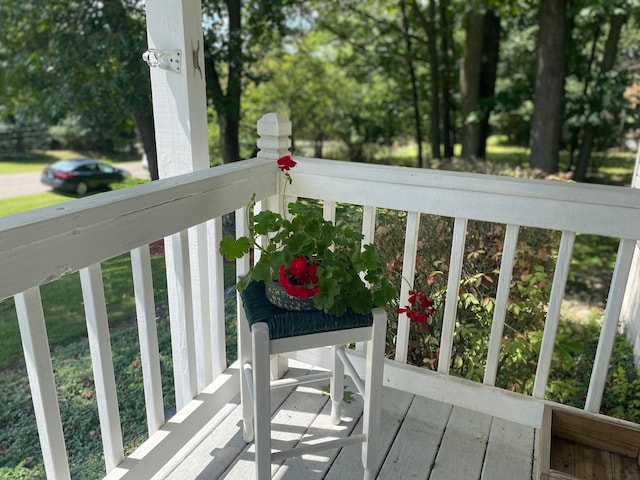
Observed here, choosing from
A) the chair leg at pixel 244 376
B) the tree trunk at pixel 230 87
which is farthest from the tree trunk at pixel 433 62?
the chair leg at pixel 244 376

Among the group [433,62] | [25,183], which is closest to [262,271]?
[25,183]

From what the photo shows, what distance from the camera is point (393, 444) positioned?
1780mm

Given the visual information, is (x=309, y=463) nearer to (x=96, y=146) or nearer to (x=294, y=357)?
(x=294, y=357)

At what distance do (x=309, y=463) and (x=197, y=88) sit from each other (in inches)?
52.7

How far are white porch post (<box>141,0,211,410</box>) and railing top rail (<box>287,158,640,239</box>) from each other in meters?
0.45

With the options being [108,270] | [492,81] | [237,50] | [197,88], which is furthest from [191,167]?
[492,81]

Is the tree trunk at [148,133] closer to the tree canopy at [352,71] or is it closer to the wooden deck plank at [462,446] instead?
the tree canopy at [352,71]

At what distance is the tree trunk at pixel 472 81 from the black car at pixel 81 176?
467 cm

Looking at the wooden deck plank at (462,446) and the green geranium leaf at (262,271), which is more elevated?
the green geranium leaf at (262,271)

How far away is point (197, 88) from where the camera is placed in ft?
5.40

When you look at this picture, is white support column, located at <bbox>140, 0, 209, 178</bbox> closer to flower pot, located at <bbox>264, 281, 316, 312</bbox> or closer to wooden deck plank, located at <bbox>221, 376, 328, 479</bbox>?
flower pot, located at <bbox>264, 281, 316, 312</bbox>

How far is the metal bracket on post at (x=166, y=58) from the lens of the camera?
1.57 m

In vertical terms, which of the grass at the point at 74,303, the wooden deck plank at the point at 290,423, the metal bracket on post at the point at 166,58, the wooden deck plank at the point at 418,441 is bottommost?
the wooden deck plank at the point at 418,441

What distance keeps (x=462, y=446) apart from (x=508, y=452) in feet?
0.52
